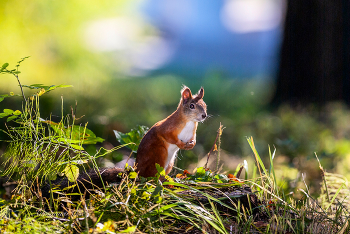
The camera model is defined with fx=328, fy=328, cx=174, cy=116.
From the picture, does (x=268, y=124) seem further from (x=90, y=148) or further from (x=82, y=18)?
(x=82, y=18)

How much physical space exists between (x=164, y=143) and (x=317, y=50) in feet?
14.8

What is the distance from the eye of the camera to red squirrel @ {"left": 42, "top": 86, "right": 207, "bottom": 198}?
1942 mm

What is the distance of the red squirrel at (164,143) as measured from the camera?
1942mm

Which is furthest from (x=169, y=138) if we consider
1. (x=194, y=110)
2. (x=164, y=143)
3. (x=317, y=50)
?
(x=317, y=50)

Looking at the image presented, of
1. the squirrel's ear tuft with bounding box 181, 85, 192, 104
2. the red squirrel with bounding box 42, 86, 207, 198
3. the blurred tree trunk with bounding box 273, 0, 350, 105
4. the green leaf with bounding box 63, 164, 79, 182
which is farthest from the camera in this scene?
the blurred tree trunk with bounding box 273, 0, 350, 105

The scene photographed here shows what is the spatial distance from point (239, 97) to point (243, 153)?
9.00 ft

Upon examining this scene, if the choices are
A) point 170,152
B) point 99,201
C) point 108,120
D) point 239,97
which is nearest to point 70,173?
point 99,201

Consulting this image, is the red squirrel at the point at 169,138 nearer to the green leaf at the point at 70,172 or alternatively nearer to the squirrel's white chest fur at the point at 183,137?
the squirrel's white chest fur at the point at 183,137

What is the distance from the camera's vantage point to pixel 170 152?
6.76 feet

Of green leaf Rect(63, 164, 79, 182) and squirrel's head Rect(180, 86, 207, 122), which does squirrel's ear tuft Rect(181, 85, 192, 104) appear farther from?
green leaf Rect(63, 164, 79, 182)

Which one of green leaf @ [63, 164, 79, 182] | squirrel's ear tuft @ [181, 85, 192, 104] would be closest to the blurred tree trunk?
squirrel's ear tuft @ [181, 85, 192, 104]

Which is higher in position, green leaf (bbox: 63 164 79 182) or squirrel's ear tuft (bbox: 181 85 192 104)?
squirrel's ear tuft (bbox: 181 85 192 104)

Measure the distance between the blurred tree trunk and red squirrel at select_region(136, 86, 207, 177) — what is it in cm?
418

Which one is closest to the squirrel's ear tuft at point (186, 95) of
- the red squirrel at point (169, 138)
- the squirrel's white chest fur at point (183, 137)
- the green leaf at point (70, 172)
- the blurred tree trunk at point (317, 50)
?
the red squirrel at point (169, 138)
